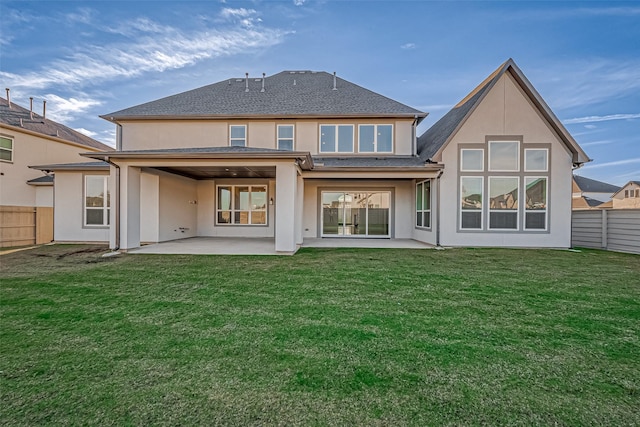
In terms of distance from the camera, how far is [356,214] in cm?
1478

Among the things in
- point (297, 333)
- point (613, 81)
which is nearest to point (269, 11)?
point (297, 333)

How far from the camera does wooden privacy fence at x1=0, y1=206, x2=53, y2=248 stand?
39.8 feet

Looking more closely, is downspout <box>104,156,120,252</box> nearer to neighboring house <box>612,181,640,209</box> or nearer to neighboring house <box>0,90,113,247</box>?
neighboring house <box>0,90,113,247</box>

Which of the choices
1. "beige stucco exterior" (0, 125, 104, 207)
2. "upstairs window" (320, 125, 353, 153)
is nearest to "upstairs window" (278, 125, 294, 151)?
"upstairs window" (320, 125, 353, 153)

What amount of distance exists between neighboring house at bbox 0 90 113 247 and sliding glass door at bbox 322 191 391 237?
12444 mm

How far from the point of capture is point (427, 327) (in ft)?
12.9

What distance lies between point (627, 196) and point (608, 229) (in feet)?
109

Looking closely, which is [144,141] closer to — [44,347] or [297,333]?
[44,347]

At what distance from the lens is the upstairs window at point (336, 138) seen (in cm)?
1409

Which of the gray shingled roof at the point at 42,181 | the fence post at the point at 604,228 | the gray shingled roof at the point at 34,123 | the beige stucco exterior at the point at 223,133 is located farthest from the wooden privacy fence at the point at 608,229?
the gray shingled roof at the point at 34,123

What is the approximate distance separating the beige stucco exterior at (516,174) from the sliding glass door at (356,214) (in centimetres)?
340

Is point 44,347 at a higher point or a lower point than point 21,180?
lower

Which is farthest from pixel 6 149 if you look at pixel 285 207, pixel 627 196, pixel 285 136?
pixel 627 196

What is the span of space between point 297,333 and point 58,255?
9.85 m
